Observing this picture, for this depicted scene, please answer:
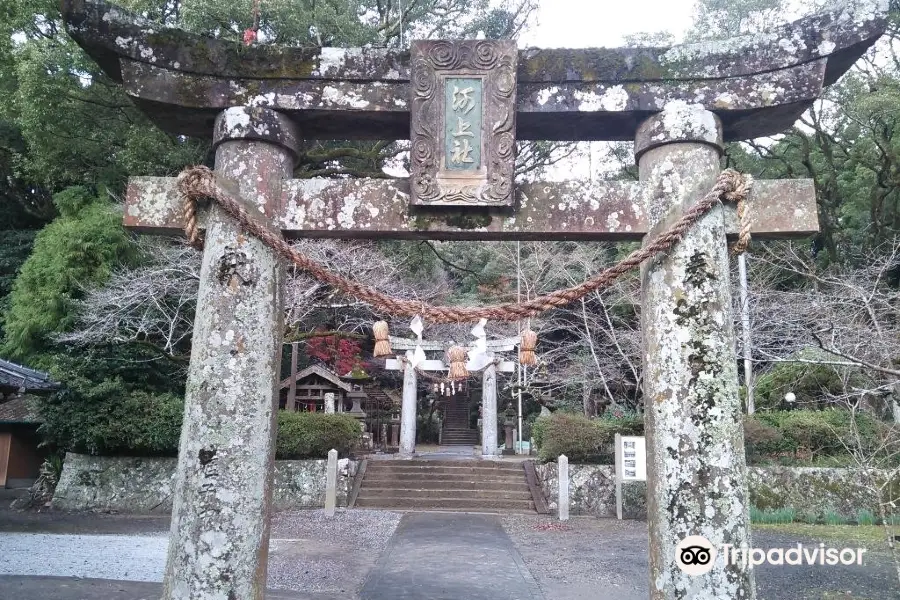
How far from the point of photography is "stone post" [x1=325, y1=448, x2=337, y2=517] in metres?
13.0

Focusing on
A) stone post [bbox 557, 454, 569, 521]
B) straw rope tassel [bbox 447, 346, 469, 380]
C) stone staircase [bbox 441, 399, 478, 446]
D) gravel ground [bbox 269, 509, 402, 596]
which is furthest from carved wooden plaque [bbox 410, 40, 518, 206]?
stone staircase [bbox 441, 399, 478, 446]

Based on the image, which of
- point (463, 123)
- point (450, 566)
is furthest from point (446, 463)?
point (463, 123)

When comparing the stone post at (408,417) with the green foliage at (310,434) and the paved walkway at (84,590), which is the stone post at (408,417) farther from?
the paved walkway at (84,590)

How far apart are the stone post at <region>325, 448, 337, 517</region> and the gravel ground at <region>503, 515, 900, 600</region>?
372cm

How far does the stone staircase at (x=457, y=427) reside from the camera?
31.0 m

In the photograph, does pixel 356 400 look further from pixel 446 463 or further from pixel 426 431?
pixel 426 431

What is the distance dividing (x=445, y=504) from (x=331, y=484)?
9.14 feet

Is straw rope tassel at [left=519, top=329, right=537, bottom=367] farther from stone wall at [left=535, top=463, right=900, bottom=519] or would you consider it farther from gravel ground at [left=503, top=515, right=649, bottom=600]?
stone wall at [left=535, top=463, right=900, bottom=519]

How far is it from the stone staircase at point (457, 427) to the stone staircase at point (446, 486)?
14.4m

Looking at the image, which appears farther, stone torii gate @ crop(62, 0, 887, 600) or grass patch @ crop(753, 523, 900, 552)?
grass patch @ crop(753, 523, 900, 552)

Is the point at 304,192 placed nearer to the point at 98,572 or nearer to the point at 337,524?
the point at 98,572

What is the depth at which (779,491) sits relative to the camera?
12703 millimetres

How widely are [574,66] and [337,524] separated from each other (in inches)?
403

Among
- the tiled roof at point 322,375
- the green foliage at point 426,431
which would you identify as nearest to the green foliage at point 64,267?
the tiled roof at point 322,375
